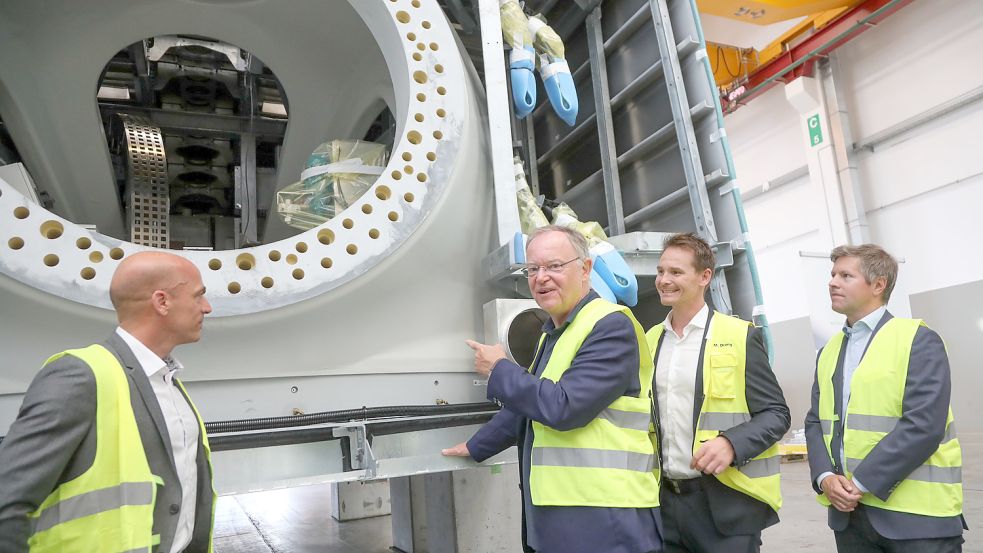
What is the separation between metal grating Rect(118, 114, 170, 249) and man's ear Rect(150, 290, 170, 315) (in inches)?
113

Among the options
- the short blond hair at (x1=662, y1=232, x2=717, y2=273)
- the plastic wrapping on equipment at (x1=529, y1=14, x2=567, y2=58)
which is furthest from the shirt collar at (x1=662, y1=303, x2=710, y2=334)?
the plastic wrapping on equipment at (x1=529, y1=14, x2=567, y2=58)

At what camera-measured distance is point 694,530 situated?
1.73 meters

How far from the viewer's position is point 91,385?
1.12 m

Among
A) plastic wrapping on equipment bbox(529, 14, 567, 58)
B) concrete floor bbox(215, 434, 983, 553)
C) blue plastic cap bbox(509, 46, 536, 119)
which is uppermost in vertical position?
plastic wrapping on equipment bbox(529, 14, 567, 58)

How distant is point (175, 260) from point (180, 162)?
3.33 meters

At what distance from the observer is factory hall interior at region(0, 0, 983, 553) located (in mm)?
1348

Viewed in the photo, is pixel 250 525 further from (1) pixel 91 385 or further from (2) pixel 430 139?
(1) pixel 91 385

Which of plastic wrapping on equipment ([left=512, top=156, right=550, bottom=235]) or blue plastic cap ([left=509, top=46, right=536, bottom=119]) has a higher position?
blue plastic cap ([left=509, top=46, right=536, bottom=119])

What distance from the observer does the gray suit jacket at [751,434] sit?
66.7 inches

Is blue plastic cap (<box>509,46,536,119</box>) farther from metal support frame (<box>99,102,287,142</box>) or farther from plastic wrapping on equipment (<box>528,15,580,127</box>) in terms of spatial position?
metal support frame (<box>99,102,287,142</box>)

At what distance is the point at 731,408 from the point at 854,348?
1.63 feet

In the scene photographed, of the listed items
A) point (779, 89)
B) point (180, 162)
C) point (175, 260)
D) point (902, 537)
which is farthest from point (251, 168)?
point (779, 89)

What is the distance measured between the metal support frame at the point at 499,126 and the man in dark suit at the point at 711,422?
0.74m

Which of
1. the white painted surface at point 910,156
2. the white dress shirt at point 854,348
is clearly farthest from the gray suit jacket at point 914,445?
the white painted surface at point 910,156
